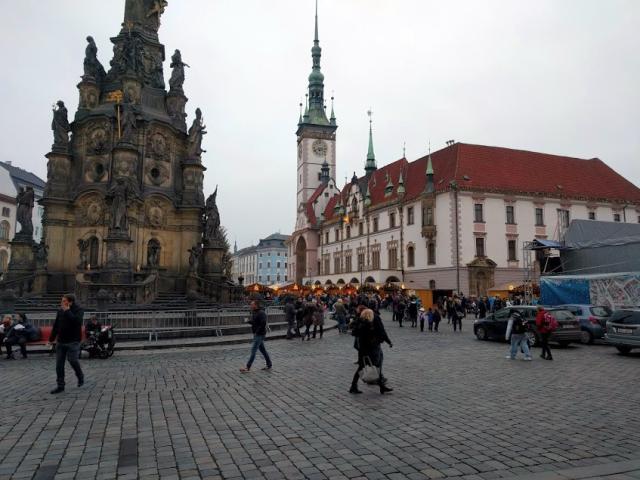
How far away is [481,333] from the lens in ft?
65.4

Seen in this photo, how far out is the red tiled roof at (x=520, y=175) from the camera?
48719 millimetres

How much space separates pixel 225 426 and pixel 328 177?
87.0 m

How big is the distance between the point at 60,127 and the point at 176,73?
7.62 meters

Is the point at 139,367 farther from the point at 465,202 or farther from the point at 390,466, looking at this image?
the point at 465,202

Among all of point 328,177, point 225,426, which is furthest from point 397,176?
point 225,426

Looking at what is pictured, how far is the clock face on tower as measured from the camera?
320 ft

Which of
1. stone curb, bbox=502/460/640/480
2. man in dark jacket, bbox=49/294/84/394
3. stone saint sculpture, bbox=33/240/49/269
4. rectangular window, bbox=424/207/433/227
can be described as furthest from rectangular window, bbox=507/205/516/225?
stone curb, bbox=502/460/640/480

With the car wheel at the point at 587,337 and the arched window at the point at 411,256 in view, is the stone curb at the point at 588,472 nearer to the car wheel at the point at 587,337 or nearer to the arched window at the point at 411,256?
the car wheel at the point at 587,337

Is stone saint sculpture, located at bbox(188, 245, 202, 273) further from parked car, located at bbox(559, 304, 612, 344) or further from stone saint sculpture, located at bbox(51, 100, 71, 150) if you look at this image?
parked car, located at bbox(559, 304, 612, 344)

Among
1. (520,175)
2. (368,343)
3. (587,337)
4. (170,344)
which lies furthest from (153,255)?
(520,175)

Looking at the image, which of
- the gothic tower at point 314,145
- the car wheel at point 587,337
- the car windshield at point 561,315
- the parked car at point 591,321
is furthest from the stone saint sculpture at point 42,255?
the gothic tower at point 314,145

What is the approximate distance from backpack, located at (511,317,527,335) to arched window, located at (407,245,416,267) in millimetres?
39000

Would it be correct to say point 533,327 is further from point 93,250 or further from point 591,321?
point 93,250

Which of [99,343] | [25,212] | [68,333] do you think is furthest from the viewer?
[25,212]
